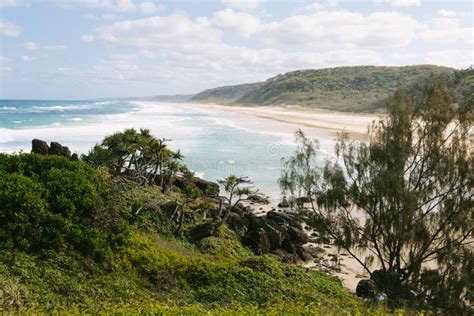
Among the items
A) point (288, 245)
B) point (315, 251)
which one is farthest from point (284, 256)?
point (315, 251)

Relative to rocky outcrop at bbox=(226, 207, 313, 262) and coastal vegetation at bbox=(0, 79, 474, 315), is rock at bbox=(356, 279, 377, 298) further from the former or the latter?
rocky outcrop at bbox=(226, 207, 313, 262)

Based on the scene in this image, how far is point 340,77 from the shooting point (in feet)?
624

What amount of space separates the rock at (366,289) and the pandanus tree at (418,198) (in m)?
1.15

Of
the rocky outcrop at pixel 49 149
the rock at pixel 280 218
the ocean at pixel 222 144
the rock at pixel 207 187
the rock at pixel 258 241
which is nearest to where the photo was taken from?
the rock at pixel 258 241

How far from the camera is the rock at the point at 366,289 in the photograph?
20.2 m

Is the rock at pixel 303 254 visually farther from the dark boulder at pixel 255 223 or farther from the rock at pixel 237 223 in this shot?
the rock at pixel 237 223

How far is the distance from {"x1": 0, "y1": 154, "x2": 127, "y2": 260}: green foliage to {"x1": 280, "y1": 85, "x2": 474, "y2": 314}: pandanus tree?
29.7ft

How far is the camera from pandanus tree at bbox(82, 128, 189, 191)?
29.5 m

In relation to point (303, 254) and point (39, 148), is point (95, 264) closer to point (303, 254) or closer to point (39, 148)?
point (303, 254)

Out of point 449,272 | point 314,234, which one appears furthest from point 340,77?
point 449,272

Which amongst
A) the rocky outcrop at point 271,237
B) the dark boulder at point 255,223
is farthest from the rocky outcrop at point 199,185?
the dark boulder at point 255,223

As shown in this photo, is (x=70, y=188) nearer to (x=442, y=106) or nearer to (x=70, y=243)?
(x=70, y=243)

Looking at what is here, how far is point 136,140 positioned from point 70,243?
535 inches

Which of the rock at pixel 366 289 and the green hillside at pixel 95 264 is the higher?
the green hillside at pixel 95 264
